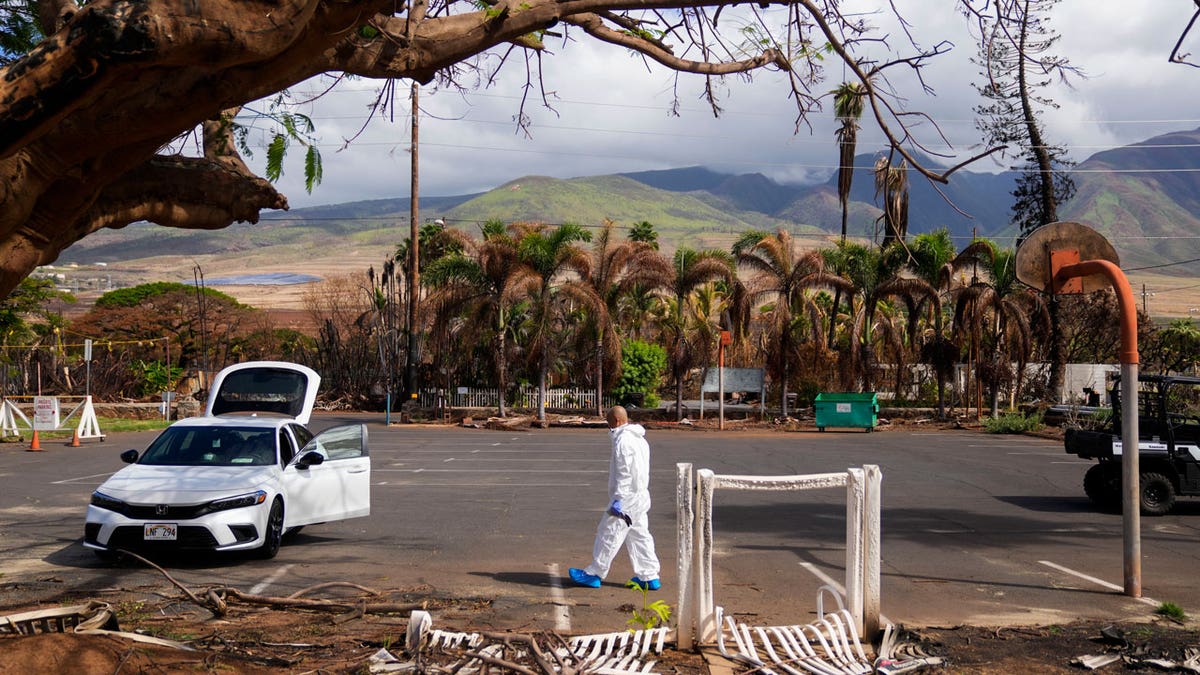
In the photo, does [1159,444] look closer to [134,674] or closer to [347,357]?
[134,674]

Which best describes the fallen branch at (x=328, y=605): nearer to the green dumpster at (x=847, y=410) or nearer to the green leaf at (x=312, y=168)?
the green leaf at (x=312, y=168)

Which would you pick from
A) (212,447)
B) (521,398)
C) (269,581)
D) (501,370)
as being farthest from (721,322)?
(269,581)

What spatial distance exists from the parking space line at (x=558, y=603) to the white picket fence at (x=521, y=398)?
2892 cm

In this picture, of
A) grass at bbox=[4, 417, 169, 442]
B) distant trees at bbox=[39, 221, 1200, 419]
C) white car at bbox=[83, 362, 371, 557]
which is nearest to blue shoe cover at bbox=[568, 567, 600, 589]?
white car at bbox=[83, 362, 371, 557]

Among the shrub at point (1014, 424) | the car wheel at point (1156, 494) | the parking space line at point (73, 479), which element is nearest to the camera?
the car wheel at point (1156, 494)

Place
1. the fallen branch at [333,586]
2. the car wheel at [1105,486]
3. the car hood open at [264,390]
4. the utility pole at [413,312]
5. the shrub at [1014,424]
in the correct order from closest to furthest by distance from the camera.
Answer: the fallen branch at [333,586]
the car hood open at [264,390]
the car wheel at [1105,486]
the shrub at [1014,424]
the utility pole at [413,312]

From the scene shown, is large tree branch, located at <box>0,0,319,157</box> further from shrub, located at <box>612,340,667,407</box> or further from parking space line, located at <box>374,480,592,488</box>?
shrub, located at <box>612,340,667,407</box>

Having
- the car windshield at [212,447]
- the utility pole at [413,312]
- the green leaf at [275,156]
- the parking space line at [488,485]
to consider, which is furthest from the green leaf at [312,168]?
the utility pole at [413,312]

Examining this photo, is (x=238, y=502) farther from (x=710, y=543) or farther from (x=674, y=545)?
(x=710, y=543)

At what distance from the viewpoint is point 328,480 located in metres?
12.4

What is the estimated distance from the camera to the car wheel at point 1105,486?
1595 cm

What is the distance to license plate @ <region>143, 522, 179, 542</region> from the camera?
10.7 m

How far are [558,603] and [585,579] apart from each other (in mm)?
703

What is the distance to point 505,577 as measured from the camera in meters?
10.3
